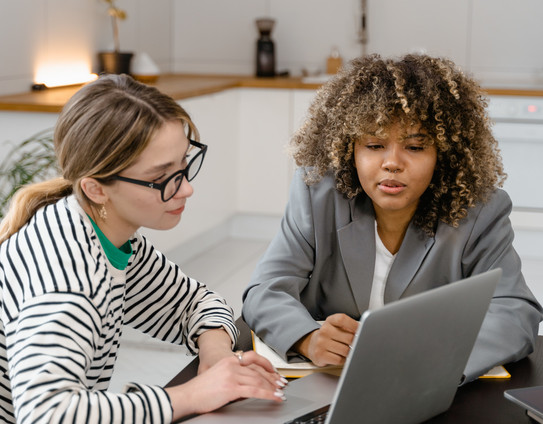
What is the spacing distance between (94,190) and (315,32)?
4.05 m

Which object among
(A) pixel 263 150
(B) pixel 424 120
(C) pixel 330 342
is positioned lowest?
(A) pixel 263 150

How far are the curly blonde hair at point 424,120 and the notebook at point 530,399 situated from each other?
446 millimetres

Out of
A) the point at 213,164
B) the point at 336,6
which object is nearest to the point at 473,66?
the point at 336,6

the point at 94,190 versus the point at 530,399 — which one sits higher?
the point at 94,190

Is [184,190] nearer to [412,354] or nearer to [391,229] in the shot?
[412,354]

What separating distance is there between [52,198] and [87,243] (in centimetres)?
15

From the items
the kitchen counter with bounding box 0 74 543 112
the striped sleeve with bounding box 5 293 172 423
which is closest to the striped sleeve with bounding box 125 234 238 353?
the striped sleeve with bounding box 5 293 172 423

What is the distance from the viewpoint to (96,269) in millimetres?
1088

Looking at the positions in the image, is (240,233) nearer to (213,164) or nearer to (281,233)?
(213,164)

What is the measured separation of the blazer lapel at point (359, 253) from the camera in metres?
1.50

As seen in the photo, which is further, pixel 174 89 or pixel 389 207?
pixel 174 89

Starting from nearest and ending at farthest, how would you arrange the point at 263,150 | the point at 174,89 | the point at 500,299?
1. the point at 500,299
2. the point at 174,89
3. the point at 263,150

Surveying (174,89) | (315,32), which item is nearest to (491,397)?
(174,89)

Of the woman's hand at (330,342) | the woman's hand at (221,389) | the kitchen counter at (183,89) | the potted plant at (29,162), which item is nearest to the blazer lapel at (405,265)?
the woman's hand at (330,342)
